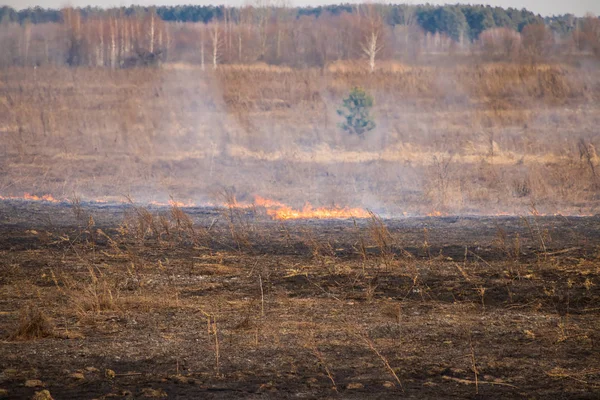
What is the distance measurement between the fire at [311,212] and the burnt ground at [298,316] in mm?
3679

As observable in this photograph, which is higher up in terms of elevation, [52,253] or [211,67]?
[211,67]

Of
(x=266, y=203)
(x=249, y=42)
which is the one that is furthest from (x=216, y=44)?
(x=266, y=203)

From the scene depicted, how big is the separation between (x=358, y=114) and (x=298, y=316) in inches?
893

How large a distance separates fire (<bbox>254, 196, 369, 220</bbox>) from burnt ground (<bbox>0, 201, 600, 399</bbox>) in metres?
3.68

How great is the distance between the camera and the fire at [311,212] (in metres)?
17.8

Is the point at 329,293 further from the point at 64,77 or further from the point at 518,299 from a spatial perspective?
the point at 64,77

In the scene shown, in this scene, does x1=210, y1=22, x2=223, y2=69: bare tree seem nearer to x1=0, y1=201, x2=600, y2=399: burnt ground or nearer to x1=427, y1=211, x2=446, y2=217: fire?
x1=427, y1=211, x2=446, y2=217: fire

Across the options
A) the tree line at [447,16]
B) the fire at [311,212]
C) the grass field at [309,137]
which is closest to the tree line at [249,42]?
the grass field at [309,137]

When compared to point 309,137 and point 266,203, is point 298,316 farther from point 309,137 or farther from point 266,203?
point 309,137

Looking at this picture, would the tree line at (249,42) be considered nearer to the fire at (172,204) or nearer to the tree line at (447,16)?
the tree line at (447,16)

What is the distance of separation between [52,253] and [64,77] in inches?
1175

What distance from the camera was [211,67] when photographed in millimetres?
42531

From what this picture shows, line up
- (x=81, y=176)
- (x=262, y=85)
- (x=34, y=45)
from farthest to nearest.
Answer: (x=34, y=45)
(x=262, y=85)
(x=81, y=176)

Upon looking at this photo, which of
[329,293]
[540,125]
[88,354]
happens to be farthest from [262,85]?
[88,354]
